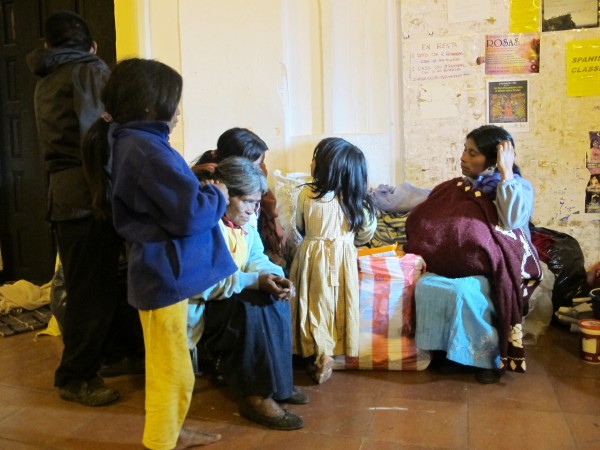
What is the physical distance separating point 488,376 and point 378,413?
24.1 inches

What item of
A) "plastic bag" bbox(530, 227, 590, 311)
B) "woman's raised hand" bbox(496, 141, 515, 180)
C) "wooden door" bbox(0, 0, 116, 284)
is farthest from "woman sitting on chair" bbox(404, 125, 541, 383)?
"wooden door" bbox(0, 0, 116, 284)

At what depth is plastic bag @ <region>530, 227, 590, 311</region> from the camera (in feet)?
11.0

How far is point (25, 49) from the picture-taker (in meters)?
4.45

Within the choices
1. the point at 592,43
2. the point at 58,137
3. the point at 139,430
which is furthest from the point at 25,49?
the point at 592,43

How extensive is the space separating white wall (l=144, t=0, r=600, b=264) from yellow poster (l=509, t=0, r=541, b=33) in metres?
0.06

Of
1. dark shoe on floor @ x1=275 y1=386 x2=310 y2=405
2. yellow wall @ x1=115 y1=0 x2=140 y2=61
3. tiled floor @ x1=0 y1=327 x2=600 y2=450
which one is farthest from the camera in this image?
yellow wall @ x1=115 y1=0 x2=140 y2=61

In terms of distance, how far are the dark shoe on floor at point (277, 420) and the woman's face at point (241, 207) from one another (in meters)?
0.74

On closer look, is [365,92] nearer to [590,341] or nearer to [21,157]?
[590,341]

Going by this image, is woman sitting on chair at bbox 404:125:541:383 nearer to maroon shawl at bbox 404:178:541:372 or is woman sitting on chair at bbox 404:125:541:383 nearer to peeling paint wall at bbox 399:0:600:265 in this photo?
maroon shawl at bbox 404:178:541:372

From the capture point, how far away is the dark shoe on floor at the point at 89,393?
96.8 inches

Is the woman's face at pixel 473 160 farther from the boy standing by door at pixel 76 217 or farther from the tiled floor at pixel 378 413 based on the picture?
the boy standing by door at pixel 76 217

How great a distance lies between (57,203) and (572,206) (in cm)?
290

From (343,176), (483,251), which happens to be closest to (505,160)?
(483,251)

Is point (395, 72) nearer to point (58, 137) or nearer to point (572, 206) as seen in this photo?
point (572, 206)
